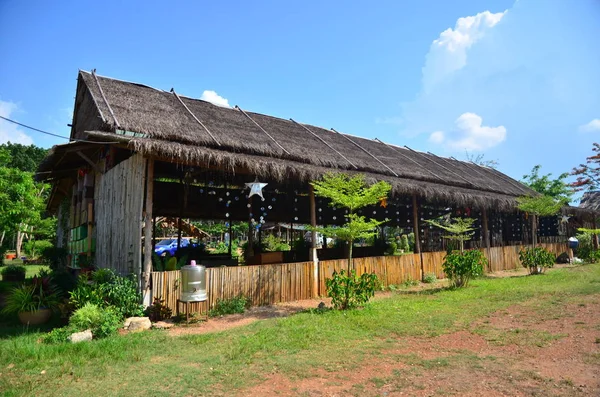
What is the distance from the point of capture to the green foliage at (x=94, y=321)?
5926 millimetres

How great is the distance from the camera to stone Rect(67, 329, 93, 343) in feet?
18.4

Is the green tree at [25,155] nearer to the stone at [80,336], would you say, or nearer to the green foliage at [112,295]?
the green foliage at [112,295]

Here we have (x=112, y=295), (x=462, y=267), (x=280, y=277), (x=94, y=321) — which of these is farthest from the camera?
(x=462, y=267)

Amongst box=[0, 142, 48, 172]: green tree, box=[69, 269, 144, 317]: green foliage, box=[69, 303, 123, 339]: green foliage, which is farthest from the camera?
box=[0, 142, 48, 172]: green tree

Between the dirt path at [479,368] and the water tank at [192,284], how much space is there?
122 inches

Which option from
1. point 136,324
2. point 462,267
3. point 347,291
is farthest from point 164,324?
point 462,267

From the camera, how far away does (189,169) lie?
932 cm

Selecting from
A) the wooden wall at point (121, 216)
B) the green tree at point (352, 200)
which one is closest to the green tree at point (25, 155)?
the wooden wall at point (121, 216)

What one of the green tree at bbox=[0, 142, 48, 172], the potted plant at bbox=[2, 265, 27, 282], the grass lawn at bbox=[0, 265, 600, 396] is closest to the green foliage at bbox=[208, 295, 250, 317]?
the grass lawn at bbox=[0, 265, 600, 396]

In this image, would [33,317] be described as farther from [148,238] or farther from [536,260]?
[536,260]

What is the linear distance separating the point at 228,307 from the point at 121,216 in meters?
3.08

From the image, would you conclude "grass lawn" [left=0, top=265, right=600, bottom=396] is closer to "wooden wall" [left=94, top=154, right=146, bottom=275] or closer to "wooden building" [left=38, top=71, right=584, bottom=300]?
"wooden wall" [left=94, top=154, right=146, bottom=275]

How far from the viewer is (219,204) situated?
12180mm

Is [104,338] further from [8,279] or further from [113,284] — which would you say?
[8,279]
